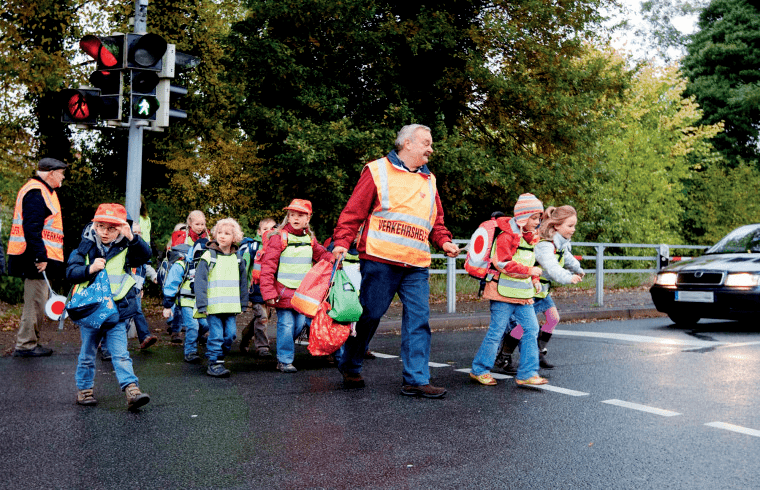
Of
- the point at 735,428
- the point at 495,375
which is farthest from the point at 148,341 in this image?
the point at 735,428

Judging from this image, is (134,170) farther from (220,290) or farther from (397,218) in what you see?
(397,218)

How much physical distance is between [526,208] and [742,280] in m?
5.67

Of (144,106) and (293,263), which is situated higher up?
(144,106)

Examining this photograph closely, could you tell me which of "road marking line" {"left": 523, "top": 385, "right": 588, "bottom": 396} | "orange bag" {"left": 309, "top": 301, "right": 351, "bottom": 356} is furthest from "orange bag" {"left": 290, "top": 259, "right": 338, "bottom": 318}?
"road marking line" {"left": 523, "top": 385, "right": 588, "bottom": 396}

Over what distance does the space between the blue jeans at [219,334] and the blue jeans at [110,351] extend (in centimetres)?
134

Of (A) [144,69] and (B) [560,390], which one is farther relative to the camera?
(A) [144,69]

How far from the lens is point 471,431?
16.5 ft

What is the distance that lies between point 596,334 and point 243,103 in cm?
895

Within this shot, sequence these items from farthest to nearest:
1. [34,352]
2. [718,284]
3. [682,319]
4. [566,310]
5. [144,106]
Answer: [566,310] → [682,319] → [718,284] → [144,106] → [34,352]

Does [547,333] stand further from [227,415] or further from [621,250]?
[621,250]

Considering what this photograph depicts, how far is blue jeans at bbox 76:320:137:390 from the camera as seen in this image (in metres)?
5.63

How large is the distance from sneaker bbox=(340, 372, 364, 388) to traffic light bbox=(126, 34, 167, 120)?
4153 millimetres

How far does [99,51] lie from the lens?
866cm

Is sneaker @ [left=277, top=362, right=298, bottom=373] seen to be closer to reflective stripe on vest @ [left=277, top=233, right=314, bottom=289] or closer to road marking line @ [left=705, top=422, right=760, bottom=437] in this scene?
reflective stripe on vest @ [left=277, top=233, right=314, bottom=289]
